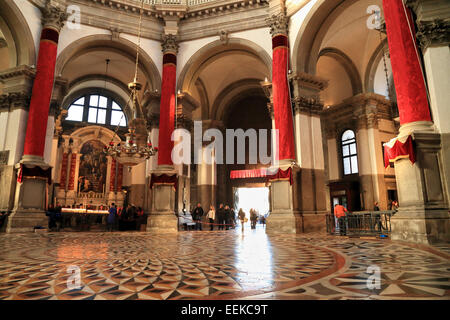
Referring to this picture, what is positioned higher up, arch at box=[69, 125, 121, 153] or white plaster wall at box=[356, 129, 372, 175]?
arch at box=[69, 125, 121, 153]

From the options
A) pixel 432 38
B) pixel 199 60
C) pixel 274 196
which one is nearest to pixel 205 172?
pixel 199 60

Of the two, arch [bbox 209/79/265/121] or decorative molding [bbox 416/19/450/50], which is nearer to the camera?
decorative molding [bbox 416/19/450/50]

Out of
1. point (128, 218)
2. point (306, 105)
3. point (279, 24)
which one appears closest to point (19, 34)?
point (128, 218)

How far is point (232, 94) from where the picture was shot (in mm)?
17875

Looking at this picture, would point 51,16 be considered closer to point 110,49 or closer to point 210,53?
point 110,49

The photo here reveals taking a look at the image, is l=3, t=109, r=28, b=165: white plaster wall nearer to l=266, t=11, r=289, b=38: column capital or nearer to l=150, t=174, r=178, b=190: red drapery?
l=150, t=174, r=178, b=190: red drapery

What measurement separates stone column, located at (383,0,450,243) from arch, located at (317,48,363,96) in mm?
7124

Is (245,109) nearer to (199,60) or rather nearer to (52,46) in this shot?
(199,60)

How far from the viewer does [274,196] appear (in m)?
9.34

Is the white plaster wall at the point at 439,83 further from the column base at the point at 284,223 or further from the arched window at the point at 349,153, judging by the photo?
the arched window at the point at 349,153

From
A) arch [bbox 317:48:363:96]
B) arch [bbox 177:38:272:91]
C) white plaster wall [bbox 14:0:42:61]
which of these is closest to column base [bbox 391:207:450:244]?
arch [bbox 177:38:272:91]

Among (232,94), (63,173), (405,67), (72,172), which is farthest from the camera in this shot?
(232,94)

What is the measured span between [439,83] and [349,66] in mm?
8459

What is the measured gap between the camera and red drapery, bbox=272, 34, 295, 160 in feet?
30.9
